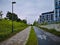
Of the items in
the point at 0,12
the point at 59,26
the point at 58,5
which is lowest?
A: the point at 59,26

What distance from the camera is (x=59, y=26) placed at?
42.4 metres

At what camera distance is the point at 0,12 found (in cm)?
5622

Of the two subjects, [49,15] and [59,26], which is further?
[49,15]

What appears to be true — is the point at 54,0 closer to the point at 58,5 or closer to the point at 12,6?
the point at 58,5

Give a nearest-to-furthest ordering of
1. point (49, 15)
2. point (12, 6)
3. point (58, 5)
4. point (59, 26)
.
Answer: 1. point (12, 6)
2. point (59, 26)
3. point (58, 5)
4. point (49, 15)

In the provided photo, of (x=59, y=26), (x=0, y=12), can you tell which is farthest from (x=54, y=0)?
(x=59, y=26)

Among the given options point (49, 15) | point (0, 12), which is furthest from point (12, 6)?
point (49, 15)

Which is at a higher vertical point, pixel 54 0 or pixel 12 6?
pixel 54 0

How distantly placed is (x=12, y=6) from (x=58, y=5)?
68615 millimetres

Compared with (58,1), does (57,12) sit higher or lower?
lower

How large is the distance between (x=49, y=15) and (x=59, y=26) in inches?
5318

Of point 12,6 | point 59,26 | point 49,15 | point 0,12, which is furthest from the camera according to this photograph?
point 49,15

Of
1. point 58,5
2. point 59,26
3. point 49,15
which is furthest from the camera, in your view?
point 49,15

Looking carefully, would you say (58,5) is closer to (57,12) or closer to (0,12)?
(57,12)
